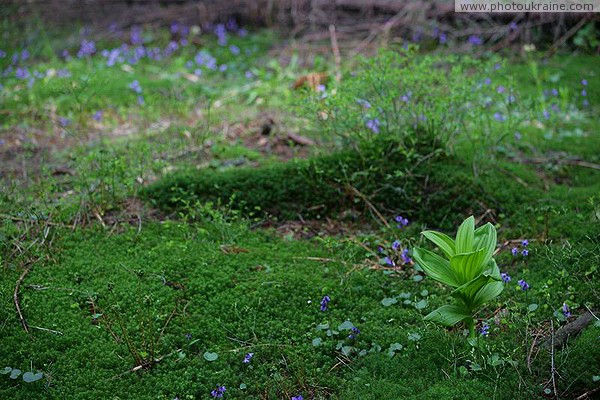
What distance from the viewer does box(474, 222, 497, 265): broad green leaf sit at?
8.63 feet

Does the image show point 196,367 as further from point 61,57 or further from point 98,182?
point 61,57

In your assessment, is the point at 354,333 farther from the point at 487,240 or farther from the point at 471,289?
the point at 487,240

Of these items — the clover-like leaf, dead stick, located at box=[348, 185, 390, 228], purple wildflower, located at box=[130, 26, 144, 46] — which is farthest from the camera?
purple wildflower, located at box=[130, 26, 144, 46]

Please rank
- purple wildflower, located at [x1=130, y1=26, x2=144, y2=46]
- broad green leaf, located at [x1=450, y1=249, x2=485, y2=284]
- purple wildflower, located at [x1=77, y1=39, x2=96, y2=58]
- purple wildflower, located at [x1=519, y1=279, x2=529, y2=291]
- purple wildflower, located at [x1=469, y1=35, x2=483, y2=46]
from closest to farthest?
Answer: 1. broad green leaf, located at [x1=450, y1=249, x2=485, y2=284]
2. purple wildflower, located at [x1=519, y1=279, x2=529, y2=291]
3. purple wildflower, located at [x1=469, y1=35, x2=483, y2=46]
4. purple wildflower, located at [x1=77, y1=39, x2=96, y2=58]
5. purple wildflower, located at [x1=130, y1=26, x2=144, y2=46]

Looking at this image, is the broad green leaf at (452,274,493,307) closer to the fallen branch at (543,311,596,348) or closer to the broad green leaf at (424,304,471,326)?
the broad green leaf at (424,304,471,326)

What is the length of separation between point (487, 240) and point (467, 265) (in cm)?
18

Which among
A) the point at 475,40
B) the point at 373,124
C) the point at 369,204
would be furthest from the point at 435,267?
the point at 475,40

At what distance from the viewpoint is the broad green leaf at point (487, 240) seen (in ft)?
8.63

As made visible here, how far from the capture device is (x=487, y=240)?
8.98 feet

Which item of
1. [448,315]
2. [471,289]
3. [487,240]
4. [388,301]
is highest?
[487,240]

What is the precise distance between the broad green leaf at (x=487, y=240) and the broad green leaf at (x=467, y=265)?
1.2 inches

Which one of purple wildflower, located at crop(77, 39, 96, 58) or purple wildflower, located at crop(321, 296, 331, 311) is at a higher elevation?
purple wildflower, located at crop(77, 39, 96, 58)

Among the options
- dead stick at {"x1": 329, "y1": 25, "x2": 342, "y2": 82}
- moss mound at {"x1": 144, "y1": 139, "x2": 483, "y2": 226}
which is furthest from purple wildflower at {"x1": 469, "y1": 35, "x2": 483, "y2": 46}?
moss mound at {"x1": 144, "y1": 139, "x2": 483, "y2": 226}

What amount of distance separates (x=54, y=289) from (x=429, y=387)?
1.80 metres
